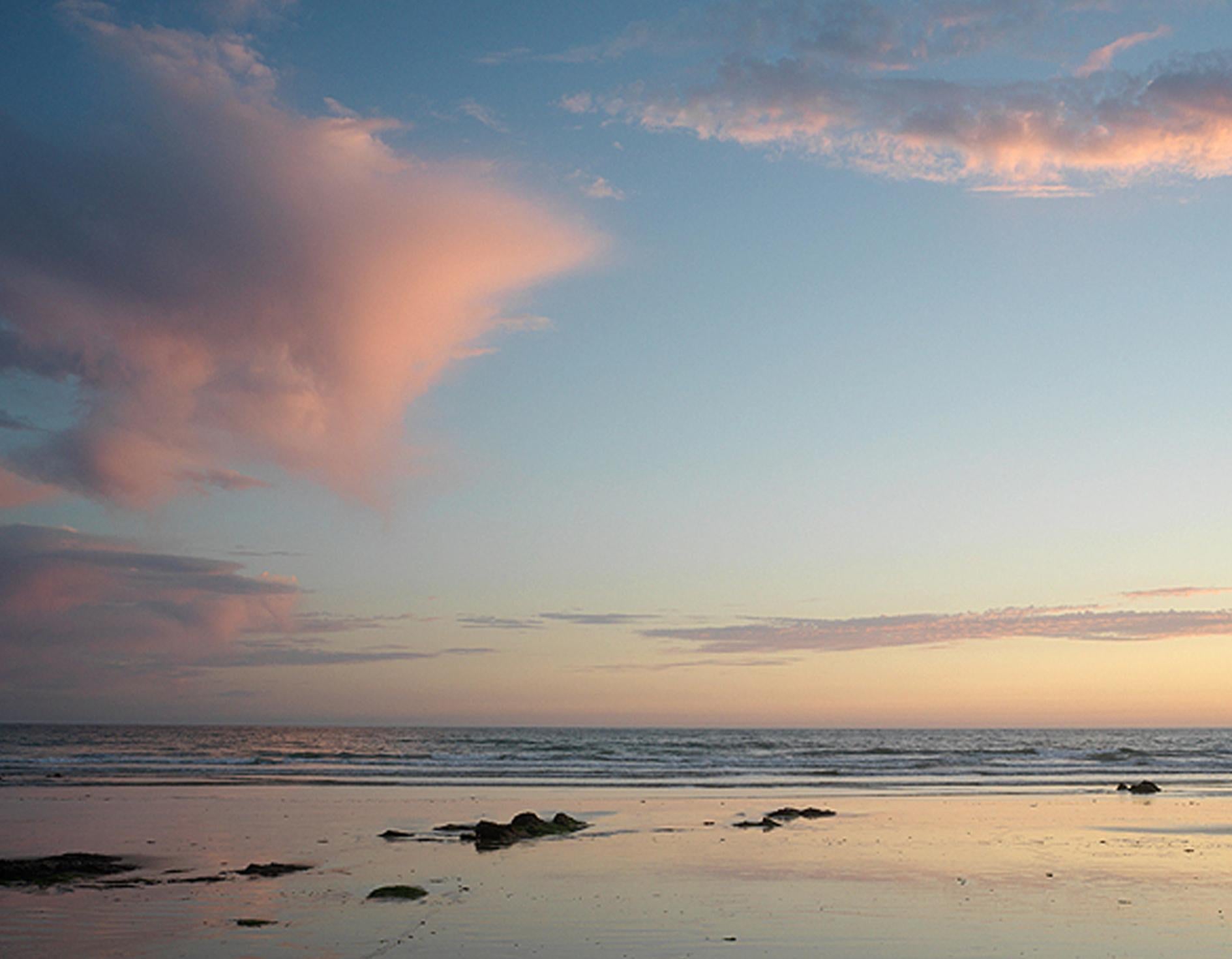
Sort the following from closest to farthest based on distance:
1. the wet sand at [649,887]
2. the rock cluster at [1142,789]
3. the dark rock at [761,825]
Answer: the wet sand at [649,887] < the dark rock at [761,825] < the rock cluster at [1142,789]

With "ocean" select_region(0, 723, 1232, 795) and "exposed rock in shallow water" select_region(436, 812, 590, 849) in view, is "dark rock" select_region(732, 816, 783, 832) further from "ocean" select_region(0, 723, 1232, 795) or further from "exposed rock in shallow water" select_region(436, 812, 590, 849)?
"ocean" select_region(0, 723, 1232, 795)

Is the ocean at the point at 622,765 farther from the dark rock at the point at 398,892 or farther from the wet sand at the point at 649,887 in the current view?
the dark rock at the point at 398,892

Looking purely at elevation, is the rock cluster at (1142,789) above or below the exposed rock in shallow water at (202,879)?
below

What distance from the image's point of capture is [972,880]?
1644 cm

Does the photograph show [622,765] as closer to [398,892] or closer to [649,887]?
[649,887]

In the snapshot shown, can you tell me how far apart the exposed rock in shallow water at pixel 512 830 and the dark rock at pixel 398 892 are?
18.3ft

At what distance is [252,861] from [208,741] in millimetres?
77423

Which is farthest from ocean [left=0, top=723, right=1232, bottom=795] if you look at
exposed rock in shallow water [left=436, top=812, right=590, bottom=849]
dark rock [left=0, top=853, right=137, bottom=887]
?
dark rock [left=0, top=853, right=137, bottom=887]

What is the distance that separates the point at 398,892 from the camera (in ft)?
49.0

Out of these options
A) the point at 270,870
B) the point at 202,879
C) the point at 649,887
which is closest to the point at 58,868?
the point at 202,879

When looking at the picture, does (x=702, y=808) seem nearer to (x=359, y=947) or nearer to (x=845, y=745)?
(x=359, y=947)

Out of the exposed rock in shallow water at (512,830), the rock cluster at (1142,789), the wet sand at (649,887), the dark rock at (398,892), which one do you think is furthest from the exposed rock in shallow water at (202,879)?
the rock cluster at (1142,789)

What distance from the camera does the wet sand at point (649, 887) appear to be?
12094 mm

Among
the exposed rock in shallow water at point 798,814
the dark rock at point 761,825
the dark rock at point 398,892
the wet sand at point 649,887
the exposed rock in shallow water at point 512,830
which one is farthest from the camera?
the exposed rock in shallow water at point 798,814
